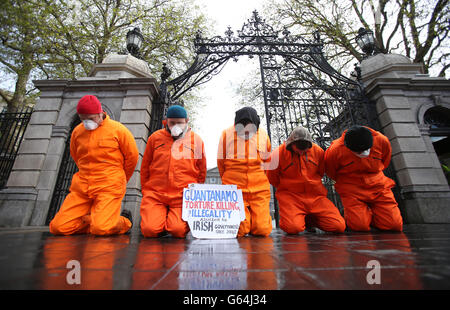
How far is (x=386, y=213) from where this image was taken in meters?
3.36

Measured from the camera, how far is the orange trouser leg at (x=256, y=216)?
3025 millimetres

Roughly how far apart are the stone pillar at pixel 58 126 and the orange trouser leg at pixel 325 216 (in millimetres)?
3714

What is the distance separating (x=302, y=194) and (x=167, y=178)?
6.93 feet

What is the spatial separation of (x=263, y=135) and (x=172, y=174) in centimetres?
158

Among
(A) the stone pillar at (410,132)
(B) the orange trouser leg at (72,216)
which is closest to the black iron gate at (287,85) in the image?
(A) the stone pillar at (410,132)

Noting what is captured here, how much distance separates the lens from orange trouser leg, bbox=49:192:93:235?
2781 millimetres

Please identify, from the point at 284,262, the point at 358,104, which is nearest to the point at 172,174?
the point at 284,262

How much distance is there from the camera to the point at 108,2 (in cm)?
1119

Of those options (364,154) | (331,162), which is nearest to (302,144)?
(331,162)

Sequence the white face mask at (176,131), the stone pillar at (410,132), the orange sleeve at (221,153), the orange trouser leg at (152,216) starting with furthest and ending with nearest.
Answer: the stone pillar at (410,132)
the orange sleeve at (221,153)
the white face mask at (176,131)
the orange trouser leg at (152,216)

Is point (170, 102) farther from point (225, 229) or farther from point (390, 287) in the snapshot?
point (390, 287)

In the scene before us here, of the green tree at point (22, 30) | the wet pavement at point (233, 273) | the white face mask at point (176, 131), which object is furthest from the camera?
the green tree at point (22, 30)

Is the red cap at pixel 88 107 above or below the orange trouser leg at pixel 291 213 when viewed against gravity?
above

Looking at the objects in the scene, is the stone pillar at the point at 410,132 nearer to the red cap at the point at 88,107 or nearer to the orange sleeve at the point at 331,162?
the orange sleeve at the point at 331,162
